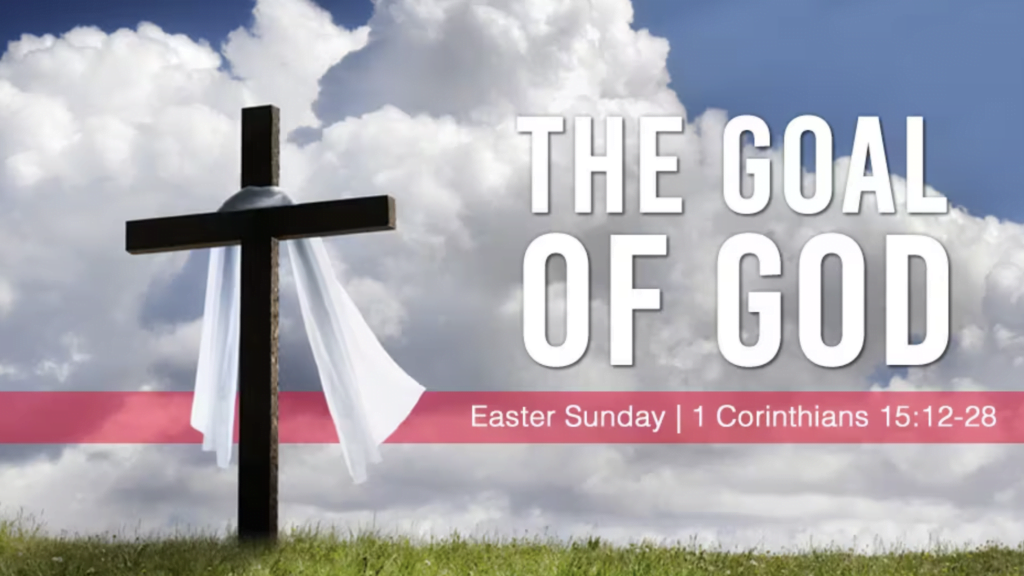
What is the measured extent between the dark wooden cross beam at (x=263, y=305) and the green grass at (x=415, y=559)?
1.35 feet

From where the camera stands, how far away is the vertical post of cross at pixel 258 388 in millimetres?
9836

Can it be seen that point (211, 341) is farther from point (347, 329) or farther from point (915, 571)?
point (915, 571)

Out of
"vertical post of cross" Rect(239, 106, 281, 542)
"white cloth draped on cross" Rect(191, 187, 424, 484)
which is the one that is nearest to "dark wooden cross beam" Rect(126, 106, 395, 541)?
"vertical post of cross" Rect(239, 106, 281, 542)

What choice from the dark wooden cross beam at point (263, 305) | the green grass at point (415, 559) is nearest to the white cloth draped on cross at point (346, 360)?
the dark wooden cross beam at point (263, 305)

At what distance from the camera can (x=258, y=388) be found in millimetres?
9914

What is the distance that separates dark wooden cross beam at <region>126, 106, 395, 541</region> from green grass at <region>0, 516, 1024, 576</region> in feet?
1.35

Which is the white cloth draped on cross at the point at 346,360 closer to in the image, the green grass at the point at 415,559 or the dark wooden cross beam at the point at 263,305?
the dark wooden cross beam at the point at 263,305

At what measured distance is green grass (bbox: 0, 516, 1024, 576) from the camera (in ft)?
29.9

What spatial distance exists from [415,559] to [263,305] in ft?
6.76

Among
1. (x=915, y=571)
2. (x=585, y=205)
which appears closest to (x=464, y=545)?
(x=585, y=205)

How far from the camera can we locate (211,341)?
10.5 m

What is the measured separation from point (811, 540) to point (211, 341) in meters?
4.79

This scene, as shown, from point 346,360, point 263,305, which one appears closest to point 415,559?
point 346,360

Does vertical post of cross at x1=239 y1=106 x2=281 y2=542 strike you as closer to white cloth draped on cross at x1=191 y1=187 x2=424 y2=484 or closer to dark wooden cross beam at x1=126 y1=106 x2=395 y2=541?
dark wooden cross beam at x1=126 y1=106 x2=395 y2=541
